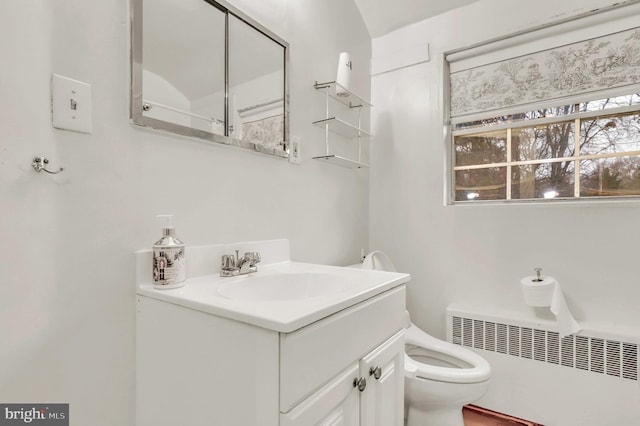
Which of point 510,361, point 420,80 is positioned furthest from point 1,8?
point 510,361

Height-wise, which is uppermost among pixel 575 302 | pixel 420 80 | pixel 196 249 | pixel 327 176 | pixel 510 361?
pixel 420 80

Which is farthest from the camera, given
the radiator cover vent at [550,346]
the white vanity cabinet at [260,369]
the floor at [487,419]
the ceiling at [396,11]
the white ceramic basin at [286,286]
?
the ceiling at [396,11]

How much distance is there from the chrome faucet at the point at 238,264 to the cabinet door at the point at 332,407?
0.47m

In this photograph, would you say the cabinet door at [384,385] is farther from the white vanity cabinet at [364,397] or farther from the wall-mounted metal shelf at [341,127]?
the wall-mounted metal shelf at [341,127]

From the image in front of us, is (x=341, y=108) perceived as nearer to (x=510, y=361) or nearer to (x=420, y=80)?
(x=420, y=80)

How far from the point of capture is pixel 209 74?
3.57 ft

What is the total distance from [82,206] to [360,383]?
2.76 ft

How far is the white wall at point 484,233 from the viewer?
1408 mm

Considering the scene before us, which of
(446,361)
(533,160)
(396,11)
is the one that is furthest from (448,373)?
(396,11)

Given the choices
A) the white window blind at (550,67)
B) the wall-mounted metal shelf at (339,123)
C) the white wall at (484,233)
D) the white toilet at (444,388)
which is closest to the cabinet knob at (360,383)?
the white toilet at (444,388)

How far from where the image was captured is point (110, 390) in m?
0.84

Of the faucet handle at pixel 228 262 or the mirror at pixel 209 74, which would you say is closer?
the mirror at pixel 209 74

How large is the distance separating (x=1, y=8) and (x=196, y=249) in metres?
0.70

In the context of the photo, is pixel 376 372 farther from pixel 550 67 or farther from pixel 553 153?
pixel 550 67
